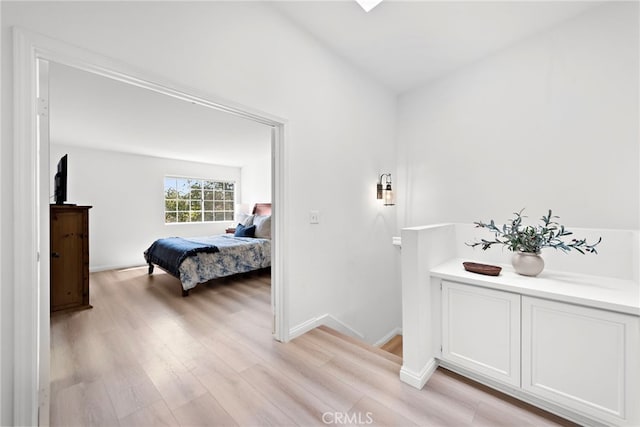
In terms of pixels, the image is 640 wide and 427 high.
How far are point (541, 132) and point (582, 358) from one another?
194cm

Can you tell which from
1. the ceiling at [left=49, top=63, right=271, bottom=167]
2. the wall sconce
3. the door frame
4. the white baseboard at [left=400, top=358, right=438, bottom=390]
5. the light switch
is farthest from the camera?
the wall sconce

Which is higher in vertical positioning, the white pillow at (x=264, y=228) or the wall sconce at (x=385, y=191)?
the wall sconce at (x=385, y=191)

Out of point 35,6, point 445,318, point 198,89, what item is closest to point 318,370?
point 445,318

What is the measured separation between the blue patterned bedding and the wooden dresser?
0.96 metres

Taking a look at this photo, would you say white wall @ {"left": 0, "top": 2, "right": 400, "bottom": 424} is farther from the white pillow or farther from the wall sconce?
the white pillow

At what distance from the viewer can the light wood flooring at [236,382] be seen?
4.45ft

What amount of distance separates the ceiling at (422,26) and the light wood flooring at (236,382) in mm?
2699

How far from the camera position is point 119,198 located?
197 inches

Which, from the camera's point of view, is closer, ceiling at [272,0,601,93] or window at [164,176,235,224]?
ceiling at [272,0,601,93]

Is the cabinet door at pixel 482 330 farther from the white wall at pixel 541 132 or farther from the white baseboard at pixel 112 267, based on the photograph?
the white baseboard at pixel 112 267

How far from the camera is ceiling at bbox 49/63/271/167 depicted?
258cm

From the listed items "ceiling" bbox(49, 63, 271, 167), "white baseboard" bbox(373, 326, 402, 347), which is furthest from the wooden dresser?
"white baseboard" bbox(373, 326, 402, 347)

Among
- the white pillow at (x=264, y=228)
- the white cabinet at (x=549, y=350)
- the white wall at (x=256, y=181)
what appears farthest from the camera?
the white wall at (x=256, y=181)

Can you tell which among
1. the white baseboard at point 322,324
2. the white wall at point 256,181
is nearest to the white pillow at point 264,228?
the white wall at point 256,181
